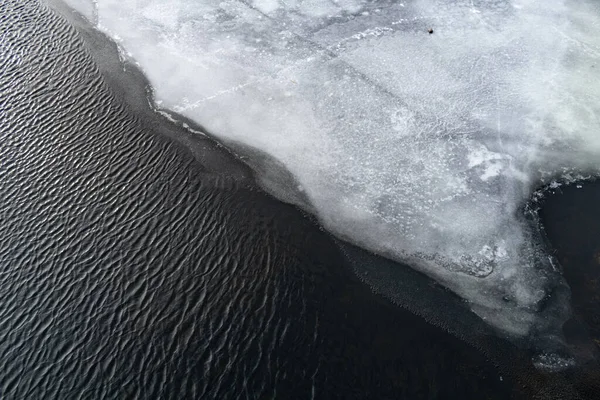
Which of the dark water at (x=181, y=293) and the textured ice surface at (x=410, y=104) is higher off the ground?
the textured ice surface at (x=410, y=104)

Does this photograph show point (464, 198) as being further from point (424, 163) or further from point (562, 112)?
point (562, 112)

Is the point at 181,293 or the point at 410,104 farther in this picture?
the point at 410,104

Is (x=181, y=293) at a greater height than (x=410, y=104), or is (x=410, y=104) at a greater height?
(x=410, y=104)

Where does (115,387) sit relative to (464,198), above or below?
below

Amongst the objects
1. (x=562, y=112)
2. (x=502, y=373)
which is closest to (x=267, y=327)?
(x=502, y=373)

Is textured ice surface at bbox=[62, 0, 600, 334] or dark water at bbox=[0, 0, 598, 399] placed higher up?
textured ice surface at bbox=[62, 0, 600, 334]
